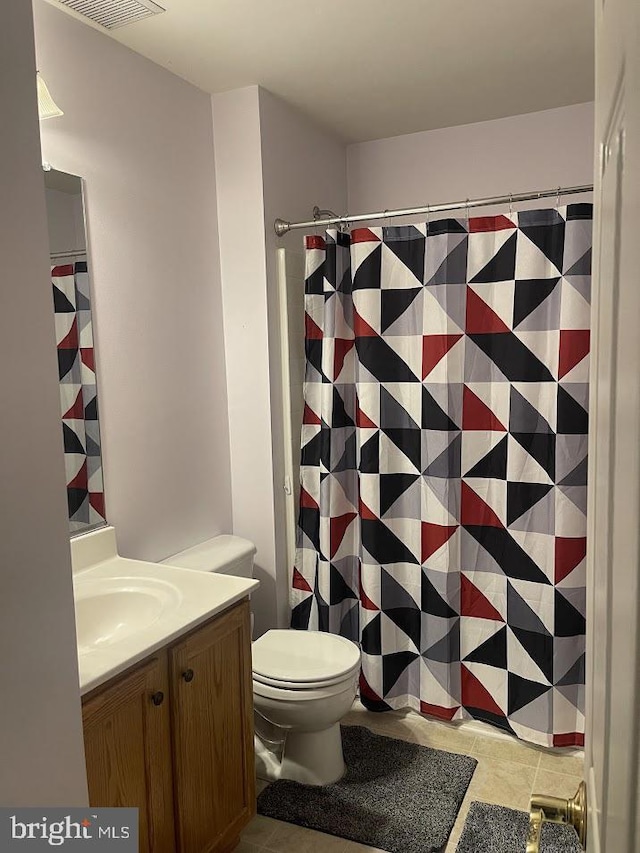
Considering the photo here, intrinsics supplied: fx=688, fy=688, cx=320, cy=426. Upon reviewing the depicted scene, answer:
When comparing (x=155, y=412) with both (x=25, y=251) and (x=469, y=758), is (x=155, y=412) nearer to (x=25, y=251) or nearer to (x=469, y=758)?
(x=25, y=251)

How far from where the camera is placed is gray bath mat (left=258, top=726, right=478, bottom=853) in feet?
6.91

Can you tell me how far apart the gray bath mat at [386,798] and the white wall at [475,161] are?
94.0 inches

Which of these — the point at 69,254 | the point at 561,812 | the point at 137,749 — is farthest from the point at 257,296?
the point at 561,812

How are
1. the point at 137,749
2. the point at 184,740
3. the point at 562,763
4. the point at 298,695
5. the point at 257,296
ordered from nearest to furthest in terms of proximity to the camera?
the point at 137,749, the point at 184,740, the point at 298,695, the point at 562,763, the point at 257,296

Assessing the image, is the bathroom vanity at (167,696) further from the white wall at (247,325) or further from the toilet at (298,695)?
the white wall at (247,325)

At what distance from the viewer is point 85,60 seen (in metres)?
2.17

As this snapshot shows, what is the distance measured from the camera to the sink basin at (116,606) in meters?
1.87

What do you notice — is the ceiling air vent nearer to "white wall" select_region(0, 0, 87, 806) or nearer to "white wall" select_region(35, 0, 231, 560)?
"white wall" select_region(35, 0, 231, 560)

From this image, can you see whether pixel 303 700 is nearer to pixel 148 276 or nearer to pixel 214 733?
pixel 214 733

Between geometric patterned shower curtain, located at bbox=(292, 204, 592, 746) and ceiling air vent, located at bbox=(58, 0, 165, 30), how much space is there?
1.01 meters

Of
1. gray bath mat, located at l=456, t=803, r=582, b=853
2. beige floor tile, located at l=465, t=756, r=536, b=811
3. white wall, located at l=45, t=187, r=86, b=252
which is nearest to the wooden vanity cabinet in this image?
gray bath mat, located at l=456, t=803, r=582, b=853

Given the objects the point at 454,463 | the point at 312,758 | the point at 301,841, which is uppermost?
the point at 454,463

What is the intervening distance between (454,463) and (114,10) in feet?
6.08

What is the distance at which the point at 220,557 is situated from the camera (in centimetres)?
256
